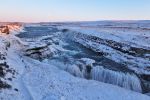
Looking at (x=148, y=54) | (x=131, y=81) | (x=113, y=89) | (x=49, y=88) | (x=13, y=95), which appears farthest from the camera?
(x=148, y=54)

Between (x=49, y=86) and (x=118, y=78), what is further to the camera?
(x=118, y=78)

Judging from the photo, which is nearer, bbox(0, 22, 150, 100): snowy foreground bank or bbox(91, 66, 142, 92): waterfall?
bbox(0, 22, 150, 100): snowy foreground bank

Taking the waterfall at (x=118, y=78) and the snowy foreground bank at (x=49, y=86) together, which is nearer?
the snowy foreground bank at (x=49, y=86)

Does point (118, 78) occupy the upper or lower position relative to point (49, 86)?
lower

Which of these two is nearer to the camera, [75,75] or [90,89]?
[90,89]

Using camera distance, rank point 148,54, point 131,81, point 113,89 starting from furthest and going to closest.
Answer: point 148,54, point 131,81, point 113,89

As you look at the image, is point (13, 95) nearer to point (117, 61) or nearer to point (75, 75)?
point (75, 75)

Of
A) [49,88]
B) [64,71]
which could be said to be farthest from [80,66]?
[49,88]
